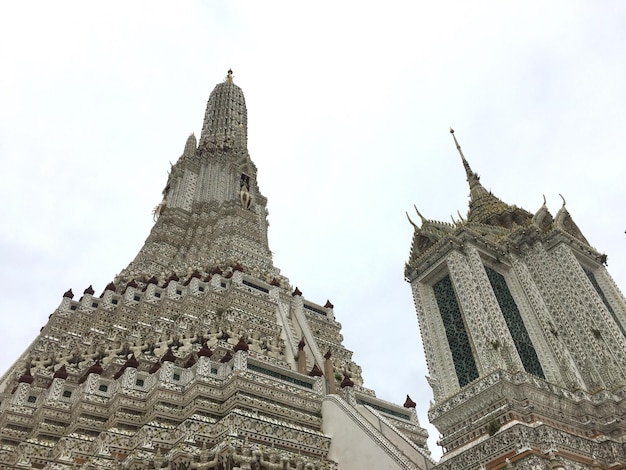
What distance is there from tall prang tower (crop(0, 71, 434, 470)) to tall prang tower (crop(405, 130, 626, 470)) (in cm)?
249

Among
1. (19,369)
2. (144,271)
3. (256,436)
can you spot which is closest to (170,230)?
(144,271)

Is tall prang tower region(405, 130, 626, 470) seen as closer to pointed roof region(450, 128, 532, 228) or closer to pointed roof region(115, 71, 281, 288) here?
pointed roof region(450, 128, 532, 228)

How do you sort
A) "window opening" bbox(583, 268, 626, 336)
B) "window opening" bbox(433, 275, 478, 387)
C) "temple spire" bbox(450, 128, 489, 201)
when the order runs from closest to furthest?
"window opening" bbox(433, 275, 478, 387)
"window opening" bbox(583, 268, 626, 336)
"temple spire" bbox(450, 128, 489, 201)

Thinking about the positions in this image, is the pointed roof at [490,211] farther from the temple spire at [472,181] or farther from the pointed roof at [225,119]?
the pointed roof at [225,119]

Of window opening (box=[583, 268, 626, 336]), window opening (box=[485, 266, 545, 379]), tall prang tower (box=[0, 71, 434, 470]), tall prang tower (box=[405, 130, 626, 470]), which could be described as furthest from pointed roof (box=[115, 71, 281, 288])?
window opening (box=[583, 268, 626, 336])

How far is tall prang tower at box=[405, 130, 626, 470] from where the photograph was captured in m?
14.7

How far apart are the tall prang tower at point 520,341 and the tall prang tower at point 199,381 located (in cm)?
249

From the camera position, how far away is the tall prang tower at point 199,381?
53.5 feet

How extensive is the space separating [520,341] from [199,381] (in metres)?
10.9

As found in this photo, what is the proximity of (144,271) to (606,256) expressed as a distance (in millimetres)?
24482

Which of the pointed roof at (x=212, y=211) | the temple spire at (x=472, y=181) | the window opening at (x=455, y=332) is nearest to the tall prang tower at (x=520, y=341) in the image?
A: the window opening at (x=455, y=332)

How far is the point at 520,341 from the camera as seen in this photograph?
59.8 ft

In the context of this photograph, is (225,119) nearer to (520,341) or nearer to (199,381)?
(199,381)

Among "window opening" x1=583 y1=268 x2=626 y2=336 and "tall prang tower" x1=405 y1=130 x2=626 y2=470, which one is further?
Answer: "window opening" x1=583 y1=268 x2=626 y2=336
